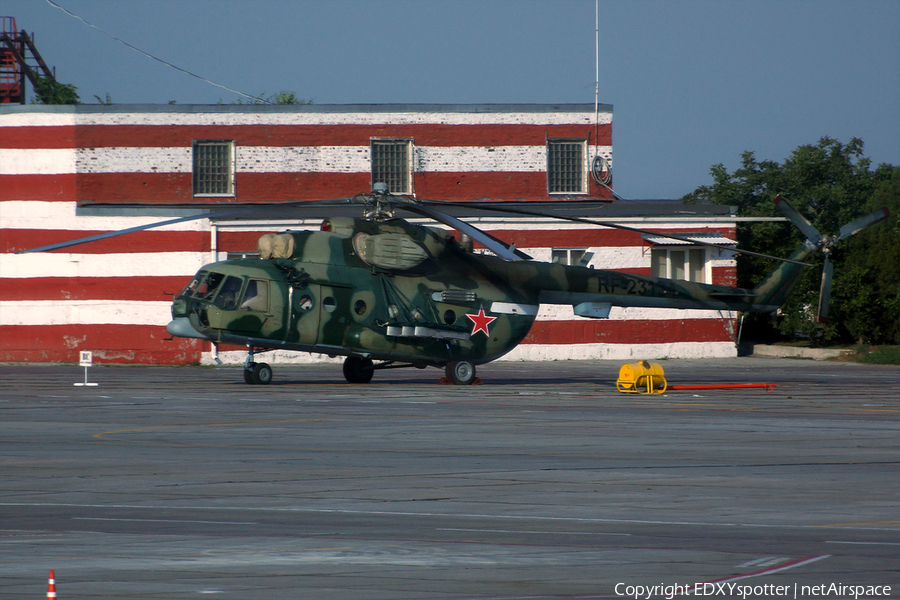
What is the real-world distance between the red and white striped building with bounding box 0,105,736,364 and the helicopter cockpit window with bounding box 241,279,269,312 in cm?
1411

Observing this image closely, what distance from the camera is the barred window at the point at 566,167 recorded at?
41.8m

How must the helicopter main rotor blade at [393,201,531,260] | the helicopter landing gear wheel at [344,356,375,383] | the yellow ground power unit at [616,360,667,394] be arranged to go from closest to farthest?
1. the helicopter main rotor blade at [393,201,531,260]
2. the yellow ground power unit at [616,360,667,394]
3. the helicopter landing gear wheel at [344,356,375,383]

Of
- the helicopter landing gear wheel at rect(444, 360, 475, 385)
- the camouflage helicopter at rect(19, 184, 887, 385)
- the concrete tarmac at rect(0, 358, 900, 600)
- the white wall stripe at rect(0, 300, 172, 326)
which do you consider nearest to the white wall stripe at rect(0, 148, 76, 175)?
the white wall stripe at rect(0, 300, 172, 326)

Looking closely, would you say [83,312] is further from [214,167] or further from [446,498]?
[446,498]

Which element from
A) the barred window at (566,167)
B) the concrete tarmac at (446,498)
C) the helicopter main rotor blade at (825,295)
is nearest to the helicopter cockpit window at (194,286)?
the concrete tarmac at (446,498)

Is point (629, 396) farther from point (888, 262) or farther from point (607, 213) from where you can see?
point (888, 262)

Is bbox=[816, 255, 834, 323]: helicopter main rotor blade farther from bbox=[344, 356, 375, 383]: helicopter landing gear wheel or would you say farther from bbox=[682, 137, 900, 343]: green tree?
bbox=[682, 137, 900, 343]: green tree

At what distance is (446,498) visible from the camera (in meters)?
10.0

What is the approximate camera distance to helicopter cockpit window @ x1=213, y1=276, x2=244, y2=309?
22.8m

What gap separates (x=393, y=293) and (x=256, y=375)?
3955 millimetres

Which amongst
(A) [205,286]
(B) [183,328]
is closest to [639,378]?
(A) [205,286]

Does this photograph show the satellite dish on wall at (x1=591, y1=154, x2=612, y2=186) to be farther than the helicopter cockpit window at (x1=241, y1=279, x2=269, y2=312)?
Yes

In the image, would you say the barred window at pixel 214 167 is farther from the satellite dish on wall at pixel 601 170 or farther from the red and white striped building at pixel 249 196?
the satellite dish on wall at pixel 601 170

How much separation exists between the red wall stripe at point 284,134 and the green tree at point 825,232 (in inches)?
398
